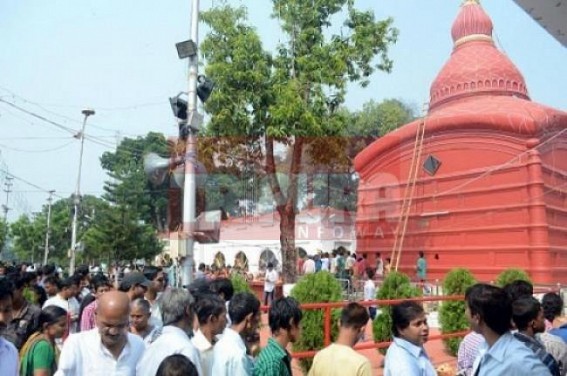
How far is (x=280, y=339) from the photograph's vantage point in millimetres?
2885

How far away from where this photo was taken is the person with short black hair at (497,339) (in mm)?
2244

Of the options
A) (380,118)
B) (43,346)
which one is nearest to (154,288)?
(43,346)

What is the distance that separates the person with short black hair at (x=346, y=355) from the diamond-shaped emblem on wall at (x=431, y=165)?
1468 centimetres

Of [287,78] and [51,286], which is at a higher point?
→ [287,78]

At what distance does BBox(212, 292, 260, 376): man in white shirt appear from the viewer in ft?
9.11

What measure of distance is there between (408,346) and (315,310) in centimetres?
429

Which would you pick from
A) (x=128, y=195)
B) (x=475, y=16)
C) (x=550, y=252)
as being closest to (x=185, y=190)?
(x=550, y=252)

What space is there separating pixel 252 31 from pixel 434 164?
276 inches

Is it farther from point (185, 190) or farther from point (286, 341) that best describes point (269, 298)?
point (286, 341)

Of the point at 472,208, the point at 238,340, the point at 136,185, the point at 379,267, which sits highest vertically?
the point at 136,185

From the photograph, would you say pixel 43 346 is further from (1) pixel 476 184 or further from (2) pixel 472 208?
(1) pixel 476 184

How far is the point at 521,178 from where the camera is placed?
1489 centimetres

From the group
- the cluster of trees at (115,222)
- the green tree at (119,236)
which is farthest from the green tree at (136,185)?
the green tree at (119,236)

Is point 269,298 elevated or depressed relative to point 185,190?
depressed
